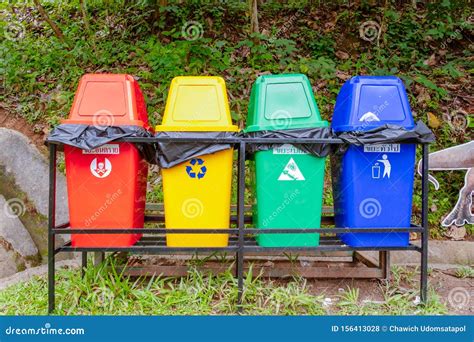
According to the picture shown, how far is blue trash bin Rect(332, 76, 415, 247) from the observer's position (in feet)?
10.2

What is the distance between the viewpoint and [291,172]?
10.3 feet

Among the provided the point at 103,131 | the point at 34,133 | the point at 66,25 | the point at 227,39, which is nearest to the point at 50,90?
the point at 34,133

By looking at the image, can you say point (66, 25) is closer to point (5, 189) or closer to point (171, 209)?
point (5, 189)

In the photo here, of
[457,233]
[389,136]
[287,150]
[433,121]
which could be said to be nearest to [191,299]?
[287,150]

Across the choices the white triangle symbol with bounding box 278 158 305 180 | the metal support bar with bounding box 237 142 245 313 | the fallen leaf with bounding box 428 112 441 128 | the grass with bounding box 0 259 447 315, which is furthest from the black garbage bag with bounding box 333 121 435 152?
the fallen leaf with bounding box 428 112 441 128

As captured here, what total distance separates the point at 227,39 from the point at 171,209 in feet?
14.6

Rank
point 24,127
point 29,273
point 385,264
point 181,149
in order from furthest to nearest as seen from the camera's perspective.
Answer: point 24,127 → point 29,273 → point 385,264 → point 181,149

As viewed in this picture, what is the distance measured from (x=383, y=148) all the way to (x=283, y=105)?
818mm

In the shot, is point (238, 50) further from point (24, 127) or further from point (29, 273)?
point (29, 273)

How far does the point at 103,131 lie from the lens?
9.70 feet

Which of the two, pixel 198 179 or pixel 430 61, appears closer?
pixel 198 179

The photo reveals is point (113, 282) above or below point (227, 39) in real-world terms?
below

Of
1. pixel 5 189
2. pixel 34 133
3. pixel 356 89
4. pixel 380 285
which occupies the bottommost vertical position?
pixel 380 285

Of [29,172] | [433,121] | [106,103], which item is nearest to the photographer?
[106,103]
